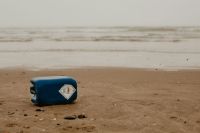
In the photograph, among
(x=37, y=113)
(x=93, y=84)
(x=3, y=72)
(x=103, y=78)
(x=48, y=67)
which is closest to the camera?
(x=37, y=113)

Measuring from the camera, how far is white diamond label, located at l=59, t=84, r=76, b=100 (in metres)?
7.73

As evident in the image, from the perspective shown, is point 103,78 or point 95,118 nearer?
point 95,118

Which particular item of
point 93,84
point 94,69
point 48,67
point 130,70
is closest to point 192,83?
point 93,84

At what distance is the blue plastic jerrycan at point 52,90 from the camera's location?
7582 mm

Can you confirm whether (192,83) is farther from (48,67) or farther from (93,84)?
(48,67)

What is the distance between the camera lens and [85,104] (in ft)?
25.8

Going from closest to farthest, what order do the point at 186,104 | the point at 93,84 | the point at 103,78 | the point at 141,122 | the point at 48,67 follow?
1. the point at 141,122
2. the point at 186,104
3. the point at 93,84
4. the point at 103,78
5. the point at 48,67

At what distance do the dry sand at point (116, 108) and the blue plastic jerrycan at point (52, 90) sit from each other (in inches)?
5.8

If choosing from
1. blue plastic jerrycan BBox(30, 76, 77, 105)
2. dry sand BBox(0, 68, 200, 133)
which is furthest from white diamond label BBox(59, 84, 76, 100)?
dry sand BBox(0, 68, 200, 133)

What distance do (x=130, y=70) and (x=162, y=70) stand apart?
101 centimetres

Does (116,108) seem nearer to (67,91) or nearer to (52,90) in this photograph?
(67,91)

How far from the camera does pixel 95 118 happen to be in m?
6.79

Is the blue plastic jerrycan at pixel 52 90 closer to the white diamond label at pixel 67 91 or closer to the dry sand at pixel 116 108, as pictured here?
the white diamond label at pixel 67 91

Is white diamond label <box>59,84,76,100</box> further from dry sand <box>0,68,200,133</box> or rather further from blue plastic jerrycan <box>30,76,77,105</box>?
dry sand <box>0,68,200,133</box>
